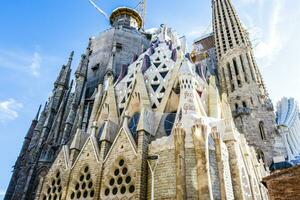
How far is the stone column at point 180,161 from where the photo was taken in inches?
452

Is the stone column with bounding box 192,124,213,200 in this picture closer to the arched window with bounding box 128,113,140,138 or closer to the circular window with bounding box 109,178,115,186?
the circular window with bounding box 109,178,115,186

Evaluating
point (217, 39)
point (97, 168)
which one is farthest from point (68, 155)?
point (217, 39)

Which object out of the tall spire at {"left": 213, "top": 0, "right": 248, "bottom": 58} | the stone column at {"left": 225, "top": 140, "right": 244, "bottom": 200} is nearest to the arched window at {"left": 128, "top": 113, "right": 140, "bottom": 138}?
the stone column at {"left": 225, "top": 140, "right": 244, "bottom": 200}

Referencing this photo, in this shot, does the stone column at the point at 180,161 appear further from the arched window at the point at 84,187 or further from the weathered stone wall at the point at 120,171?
the arched window at the point at 84,187

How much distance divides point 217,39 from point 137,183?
2635cm

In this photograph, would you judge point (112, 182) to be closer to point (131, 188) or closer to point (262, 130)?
point (131, 188)

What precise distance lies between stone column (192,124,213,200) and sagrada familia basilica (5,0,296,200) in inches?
1.7

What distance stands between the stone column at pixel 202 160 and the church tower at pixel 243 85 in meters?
12.8

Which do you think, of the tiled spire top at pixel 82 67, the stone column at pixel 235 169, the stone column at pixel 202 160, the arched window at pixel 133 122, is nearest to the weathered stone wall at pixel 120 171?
the arched window at pixel 133 122

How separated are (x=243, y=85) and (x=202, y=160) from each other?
1840 centimetres

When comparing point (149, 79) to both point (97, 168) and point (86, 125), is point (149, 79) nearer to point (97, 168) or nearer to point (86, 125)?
point (86, 125)

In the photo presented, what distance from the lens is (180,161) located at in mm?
12234

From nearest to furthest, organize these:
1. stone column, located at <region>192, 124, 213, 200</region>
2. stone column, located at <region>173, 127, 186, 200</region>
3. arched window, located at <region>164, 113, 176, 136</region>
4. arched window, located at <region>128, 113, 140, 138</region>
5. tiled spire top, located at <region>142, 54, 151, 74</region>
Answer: stone column, located at <region>192, 124, 213, 200</region> → stone column, located at <region>173, 127, 186, 200</region> → arched window, located at <region>164, 113, 176, 136</region> → arched window, located at <region>128, 113, 140, 138</region> → tiled spire top, located at <region>142, 54, 151, 74</region>

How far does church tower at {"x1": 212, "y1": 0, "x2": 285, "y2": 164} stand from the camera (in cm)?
2405
